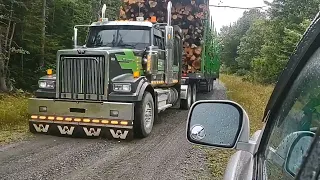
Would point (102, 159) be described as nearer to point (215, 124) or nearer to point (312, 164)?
point (215, 124)

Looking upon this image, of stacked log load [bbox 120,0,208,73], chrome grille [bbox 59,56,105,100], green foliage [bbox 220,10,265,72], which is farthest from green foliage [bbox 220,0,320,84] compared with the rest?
green foliage [bbox 220,10,265,72]

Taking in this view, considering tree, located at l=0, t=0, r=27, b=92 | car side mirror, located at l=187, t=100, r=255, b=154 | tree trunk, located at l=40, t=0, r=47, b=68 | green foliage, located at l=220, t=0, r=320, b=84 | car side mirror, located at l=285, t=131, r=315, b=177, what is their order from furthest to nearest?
green foliage, located at l=220, t=0, r=320, b=84, tree trunk, located at l=40, t=0, r=47, b=68, tree, located at l=0, t=0, r=27, b=92, car side mirror, located at l=187, t=100, r=255, b=154, car side mirror, located at l=285, t=131, r=315, b=177

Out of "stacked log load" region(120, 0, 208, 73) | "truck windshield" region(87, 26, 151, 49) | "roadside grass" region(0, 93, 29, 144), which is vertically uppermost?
"stacked log load" region(120, 0, 208, 73)

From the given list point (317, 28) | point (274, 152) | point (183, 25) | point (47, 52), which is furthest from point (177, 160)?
point (47, 52)

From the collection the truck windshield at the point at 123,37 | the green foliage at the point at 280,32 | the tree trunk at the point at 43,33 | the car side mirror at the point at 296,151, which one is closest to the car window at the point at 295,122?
the car side mirror at the point at 296,151

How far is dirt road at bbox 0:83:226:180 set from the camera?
17.4 feet

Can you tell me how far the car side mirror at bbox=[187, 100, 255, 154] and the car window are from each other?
0.44ft

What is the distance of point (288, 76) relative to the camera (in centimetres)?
151

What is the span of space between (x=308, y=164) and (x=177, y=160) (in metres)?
5.29

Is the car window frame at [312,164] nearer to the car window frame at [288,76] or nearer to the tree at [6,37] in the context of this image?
the car window frame at [288,76]

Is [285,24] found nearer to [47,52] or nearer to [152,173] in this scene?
[47,52]

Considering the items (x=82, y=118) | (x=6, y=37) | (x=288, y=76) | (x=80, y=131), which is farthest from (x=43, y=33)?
(x=288, y=76)

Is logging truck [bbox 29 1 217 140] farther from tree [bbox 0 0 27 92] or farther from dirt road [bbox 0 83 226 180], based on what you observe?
tree [bbox 0 0 27 92]

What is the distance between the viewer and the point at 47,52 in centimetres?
1784
